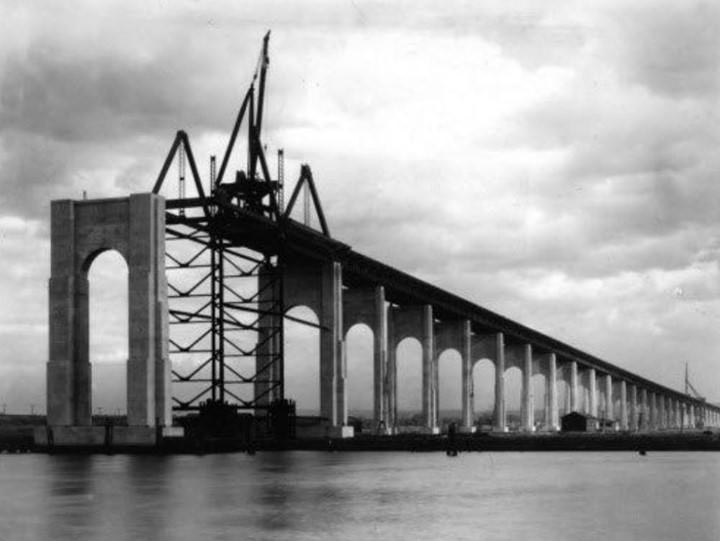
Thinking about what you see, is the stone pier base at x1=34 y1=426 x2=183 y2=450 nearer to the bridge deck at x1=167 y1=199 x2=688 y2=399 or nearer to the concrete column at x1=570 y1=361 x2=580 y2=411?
the bridge deck at x1=167 y1=199 x2=688 y2=399

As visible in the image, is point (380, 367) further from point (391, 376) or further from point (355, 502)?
point (355, 502)

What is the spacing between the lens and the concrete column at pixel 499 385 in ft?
416

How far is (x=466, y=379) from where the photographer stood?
120 meters

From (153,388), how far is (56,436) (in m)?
5.75

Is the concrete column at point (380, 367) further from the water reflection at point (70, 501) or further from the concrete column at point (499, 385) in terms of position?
the water reflection at point (70, 501)

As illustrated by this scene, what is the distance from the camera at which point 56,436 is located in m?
60.0

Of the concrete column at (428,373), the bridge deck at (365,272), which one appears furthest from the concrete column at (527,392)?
the concrete column at (428,373)

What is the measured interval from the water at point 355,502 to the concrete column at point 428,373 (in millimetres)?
61189

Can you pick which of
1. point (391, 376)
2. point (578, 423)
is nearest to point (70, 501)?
point (391, 376)

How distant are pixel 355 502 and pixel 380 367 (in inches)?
2769

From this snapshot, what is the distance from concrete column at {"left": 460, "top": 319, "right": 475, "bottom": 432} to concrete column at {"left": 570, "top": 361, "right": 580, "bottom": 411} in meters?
40.3

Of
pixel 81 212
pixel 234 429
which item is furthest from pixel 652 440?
pixel 81 212

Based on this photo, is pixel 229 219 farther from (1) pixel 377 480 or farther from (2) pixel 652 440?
(1) pixel 377 480

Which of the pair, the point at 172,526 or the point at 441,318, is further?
the point at 441,318
